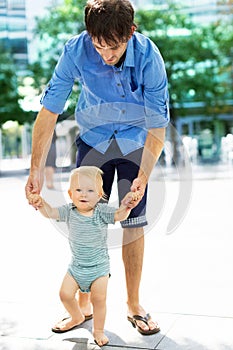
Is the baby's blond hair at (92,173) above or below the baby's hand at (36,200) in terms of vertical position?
above

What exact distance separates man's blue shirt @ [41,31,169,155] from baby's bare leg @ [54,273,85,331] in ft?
2.34

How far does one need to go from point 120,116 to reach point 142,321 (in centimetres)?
107

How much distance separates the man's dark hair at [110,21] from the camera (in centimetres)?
264

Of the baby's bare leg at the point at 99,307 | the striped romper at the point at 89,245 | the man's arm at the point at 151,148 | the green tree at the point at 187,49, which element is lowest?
the baby's bare leg at the point at 99,307

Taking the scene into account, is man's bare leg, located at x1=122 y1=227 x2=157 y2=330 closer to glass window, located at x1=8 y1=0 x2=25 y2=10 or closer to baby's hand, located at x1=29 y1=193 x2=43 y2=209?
baby's hand, located at x1=29 y1=193 x2=43 y2=209

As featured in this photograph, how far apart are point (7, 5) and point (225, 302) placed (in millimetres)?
18560

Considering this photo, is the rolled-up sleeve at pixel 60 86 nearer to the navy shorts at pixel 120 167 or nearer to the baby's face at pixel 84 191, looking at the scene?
the navy shorts at pixel 120 167

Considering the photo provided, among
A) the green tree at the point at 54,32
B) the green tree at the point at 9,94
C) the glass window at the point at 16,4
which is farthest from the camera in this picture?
the green tree at the point at 9,94

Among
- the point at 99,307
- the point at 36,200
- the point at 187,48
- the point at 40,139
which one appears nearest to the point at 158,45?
the point at 187,48

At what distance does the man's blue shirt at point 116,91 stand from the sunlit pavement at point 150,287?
54cm

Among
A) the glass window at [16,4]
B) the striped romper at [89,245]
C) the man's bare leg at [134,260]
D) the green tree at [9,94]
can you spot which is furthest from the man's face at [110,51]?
the green tree at [9,94]

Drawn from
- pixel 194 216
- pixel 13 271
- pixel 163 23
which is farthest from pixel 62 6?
pixel 13 271

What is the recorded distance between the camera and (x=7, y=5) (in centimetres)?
2039

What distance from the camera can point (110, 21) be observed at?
2635 mm
